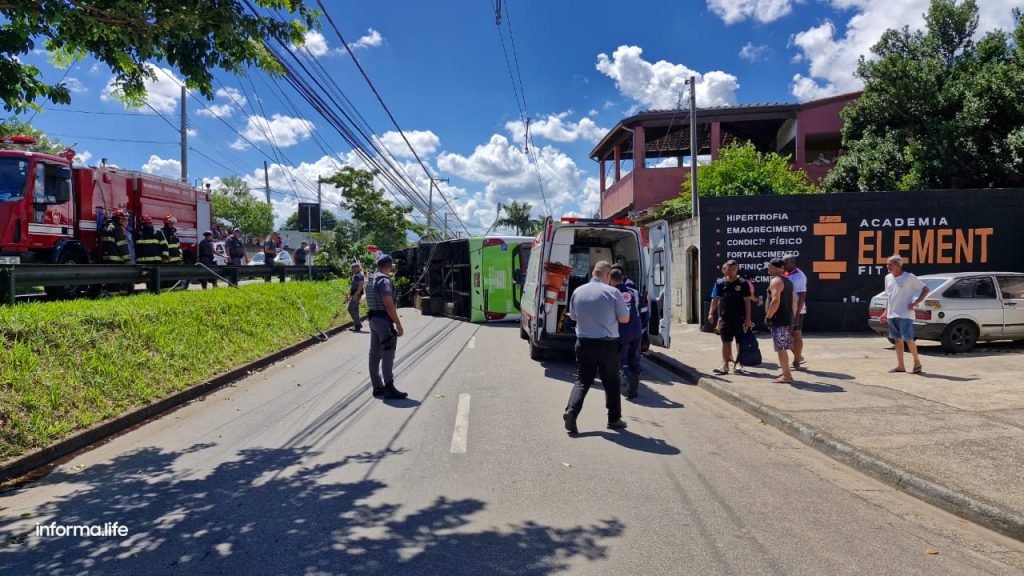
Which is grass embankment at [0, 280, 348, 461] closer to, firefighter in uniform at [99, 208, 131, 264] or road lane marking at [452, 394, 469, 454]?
firefighter in uniform at [99, 208, 131, 264]

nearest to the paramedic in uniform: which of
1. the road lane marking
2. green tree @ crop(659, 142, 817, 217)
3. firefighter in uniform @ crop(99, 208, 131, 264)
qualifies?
the road lane marking

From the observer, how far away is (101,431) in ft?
20.2

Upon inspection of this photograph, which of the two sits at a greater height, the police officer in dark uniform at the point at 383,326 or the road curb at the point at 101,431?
the police officer in dark uniform at the point at 383,326

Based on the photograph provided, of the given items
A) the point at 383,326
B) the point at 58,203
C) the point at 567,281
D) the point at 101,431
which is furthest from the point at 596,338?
the point at 58,203

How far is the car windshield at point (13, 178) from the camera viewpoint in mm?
10922

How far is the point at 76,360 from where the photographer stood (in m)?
6.98

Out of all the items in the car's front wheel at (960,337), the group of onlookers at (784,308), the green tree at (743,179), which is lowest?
the car's front wheel at (960,337)

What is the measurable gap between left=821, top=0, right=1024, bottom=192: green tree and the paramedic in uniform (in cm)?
1753

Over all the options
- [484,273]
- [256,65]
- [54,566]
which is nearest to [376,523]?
[54,566]

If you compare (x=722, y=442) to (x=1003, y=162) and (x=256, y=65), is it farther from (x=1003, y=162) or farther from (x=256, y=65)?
(x=1003, y=162)

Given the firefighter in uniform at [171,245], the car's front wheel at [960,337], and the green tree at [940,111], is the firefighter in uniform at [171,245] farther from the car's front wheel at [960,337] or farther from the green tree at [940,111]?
the green tree at [940,111]

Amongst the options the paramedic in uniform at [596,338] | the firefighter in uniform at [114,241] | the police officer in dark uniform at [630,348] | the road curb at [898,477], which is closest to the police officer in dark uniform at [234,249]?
the firefighter in uniform at [114,241]

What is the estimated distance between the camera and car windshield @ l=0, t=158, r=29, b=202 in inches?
430

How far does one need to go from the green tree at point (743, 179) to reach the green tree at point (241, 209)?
135 ft
